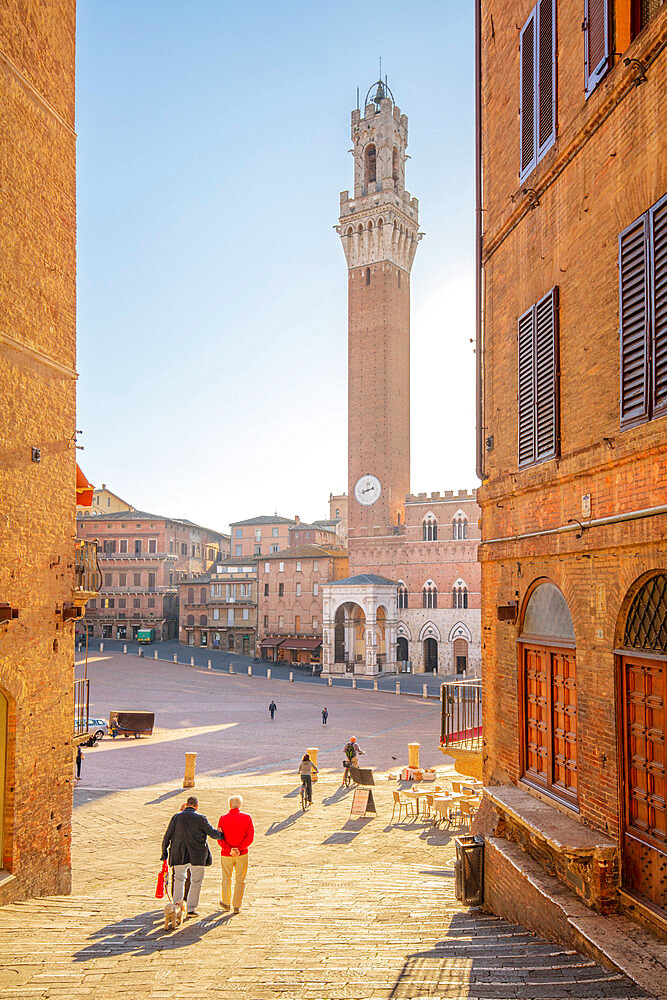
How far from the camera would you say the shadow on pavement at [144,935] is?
20.4 feet

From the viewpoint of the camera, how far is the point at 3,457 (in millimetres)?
9344

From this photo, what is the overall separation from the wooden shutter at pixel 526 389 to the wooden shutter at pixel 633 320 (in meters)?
2.08

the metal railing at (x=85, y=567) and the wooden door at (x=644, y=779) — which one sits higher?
the metal railing at (x=85, y=567)

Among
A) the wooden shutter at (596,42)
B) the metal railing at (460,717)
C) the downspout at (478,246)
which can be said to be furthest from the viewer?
the metal railing at (460,717)

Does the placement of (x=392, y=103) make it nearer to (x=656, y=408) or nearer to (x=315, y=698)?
(x=315, y=698)

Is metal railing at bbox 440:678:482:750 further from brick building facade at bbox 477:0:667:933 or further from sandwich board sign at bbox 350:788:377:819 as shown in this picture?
sandwich board sign at bbox 350:788:377:819

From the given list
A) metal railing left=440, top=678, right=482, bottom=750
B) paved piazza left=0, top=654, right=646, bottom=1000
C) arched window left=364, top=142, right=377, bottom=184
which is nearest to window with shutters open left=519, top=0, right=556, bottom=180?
metal railing left=440, top=678, right=482, bottom=750

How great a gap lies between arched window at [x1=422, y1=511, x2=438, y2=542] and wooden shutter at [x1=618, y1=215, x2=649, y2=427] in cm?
4641

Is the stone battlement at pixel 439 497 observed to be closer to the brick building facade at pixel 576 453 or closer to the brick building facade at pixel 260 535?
the brick building facade at pixel 260 535

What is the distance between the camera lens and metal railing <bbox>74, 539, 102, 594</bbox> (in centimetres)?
1141

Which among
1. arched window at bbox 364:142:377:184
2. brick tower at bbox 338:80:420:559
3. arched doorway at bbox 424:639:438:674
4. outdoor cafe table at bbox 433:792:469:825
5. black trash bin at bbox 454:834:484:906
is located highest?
arched window at bbox 364:142:377:184

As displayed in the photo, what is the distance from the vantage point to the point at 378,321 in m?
57.2

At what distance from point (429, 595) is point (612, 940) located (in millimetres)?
46876

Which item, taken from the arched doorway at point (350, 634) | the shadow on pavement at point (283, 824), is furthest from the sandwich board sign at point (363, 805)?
the arched doorway at point (350, 634)
